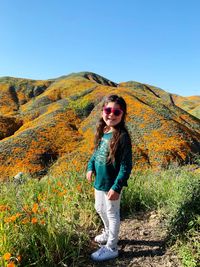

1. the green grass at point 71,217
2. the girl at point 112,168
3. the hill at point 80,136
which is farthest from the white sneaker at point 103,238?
the hill at point 80,136

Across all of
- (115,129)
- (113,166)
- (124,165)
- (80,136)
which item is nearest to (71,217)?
(113,166)

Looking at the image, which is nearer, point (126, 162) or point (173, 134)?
point (126, 162)

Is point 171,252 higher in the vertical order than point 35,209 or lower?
lower

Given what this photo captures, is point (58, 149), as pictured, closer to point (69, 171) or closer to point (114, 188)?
point (69, 171)

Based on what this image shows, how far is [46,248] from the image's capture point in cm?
318

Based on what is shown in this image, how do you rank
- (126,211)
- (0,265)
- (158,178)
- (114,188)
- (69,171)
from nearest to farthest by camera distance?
(0,265)
(114,188)
(126,211)
(69,171)
(158,178)

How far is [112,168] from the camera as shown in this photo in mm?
3676

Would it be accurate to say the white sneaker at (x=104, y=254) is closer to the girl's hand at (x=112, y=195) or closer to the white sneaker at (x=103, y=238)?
the white sneaker at (x=103, y=238)

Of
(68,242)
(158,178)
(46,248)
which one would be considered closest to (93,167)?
(68,242)

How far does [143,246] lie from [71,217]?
116 centimetres

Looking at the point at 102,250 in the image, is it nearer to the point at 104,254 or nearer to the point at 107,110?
the point at 104,254

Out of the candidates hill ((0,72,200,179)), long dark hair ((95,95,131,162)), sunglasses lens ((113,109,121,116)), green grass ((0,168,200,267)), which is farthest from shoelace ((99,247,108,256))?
hill ((0,72,200,179))

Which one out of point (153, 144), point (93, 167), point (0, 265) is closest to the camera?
point (0, 265)

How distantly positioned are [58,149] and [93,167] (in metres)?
18.6
